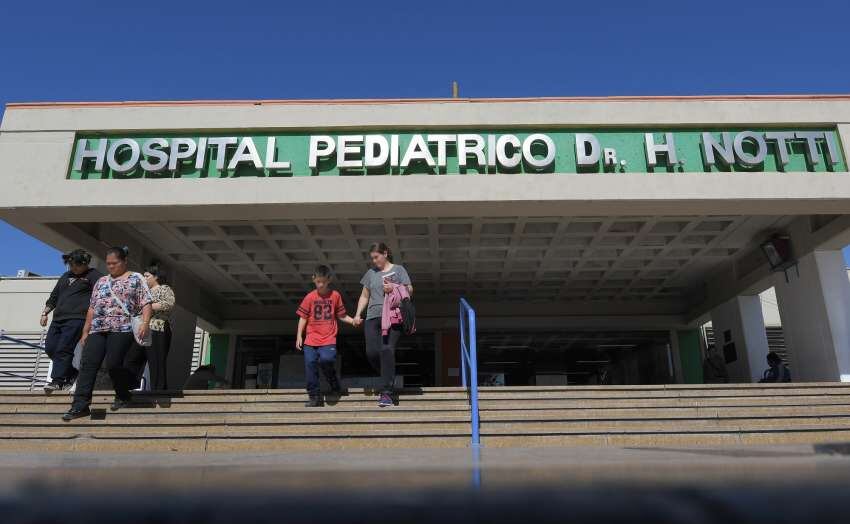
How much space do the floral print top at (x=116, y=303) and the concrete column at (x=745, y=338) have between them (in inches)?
441

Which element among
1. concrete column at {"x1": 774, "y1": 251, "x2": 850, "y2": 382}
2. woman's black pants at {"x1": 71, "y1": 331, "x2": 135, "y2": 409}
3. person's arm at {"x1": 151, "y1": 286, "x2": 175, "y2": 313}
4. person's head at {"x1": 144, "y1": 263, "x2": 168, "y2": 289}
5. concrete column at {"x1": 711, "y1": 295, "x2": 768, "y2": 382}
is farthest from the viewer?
concrete column at {"x1": 711, "y1": 295, "x2": 768, "y2": 382}

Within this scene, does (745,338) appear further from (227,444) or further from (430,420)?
(227,444)

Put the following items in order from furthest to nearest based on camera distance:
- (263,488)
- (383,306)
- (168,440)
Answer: (383,306), (168,440), (263,488)

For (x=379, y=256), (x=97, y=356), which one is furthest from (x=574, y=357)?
(x=97, y=356)

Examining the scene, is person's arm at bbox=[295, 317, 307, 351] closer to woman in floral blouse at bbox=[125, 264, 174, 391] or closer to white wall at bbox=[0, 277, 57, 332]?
woman in floral blouse at bbox=[125, 264, 174, 391]

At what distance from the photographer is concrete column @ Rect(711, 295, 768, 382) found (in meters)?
11.9

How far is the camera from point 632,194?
8383 millimetres

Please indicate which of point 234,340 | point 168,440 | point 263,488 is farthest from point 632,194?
point 234,340

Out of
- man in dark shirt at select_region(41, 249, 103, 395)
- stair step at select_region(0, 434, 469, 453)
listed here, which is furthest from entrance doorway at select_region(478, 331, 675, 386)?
man in dark shirt at select_region(41, 249, 103, 395)

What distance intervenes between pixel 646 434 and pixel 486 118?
5171 millimetres

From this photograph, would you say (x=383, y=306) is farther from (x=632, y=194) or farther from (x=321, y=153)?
(x=632, y=194)

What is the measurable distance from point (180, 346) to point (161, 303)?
18.7 ft

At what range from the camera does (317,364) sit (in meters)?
6.49

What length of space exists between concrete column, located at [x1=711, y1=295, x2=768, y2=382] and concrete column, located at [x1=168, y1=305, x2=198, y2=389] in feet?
37.7
